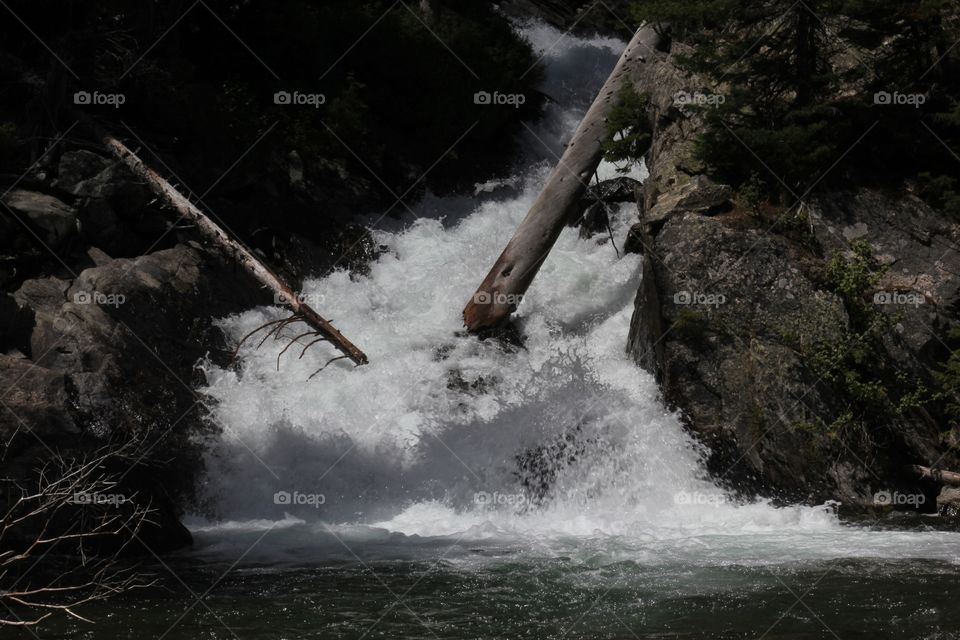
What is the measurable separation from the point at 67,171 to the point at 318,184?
528 cm

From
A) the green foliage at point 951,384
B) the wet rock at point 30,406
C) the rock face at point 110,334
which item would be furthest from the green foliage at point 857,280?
the wet rock at point 30,406

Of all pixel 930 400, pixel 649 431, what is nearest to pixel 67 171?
pixel 649 431

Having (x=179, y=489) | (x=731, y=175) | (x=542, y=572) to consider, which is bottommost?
(x=542, y=572)

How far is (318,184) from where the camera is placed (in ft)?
58.5

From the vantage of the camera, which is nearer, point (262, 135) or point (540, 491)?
point (540, 491)

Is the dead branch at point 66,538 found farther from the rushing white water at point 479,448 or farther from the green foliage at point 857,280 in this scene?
the green foliage at point 857,280

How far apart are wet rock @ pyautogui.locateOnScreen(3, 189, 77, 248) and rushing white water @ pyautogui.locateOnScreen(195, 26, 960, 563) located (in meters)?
2.58

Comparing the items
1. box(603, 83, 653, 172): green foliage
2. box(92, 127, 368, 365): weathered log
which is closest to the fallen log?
box(603, 83, 653, 172): green foliage

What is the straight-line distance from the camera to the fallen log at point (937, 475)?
11.2 metres

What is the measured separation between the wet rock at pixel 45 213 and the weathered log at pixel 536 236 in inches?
224

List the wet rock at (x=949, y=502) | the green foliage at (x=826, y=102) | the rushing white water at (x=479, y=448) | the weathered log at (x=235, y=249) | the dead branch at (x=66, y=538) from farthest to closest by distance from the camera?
the green foliage at (x=826, y=102), the weathered log at (x=235, y=249), the wet rock at (x=949, y=502), the rushing white water at (x=479, y=448), the dead branch at (x=66, y=538)

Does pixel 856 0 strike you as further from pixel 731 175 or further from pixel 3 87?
pixel 3 87

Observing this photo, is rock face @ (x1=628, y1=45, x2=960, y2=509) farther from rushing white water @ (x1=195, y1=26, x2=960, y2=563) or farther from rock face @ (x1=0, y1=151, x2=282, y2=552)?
rock face @ (x1=0, y1=151, x2=282, y2=552)

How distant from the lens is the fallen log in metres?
11.2
